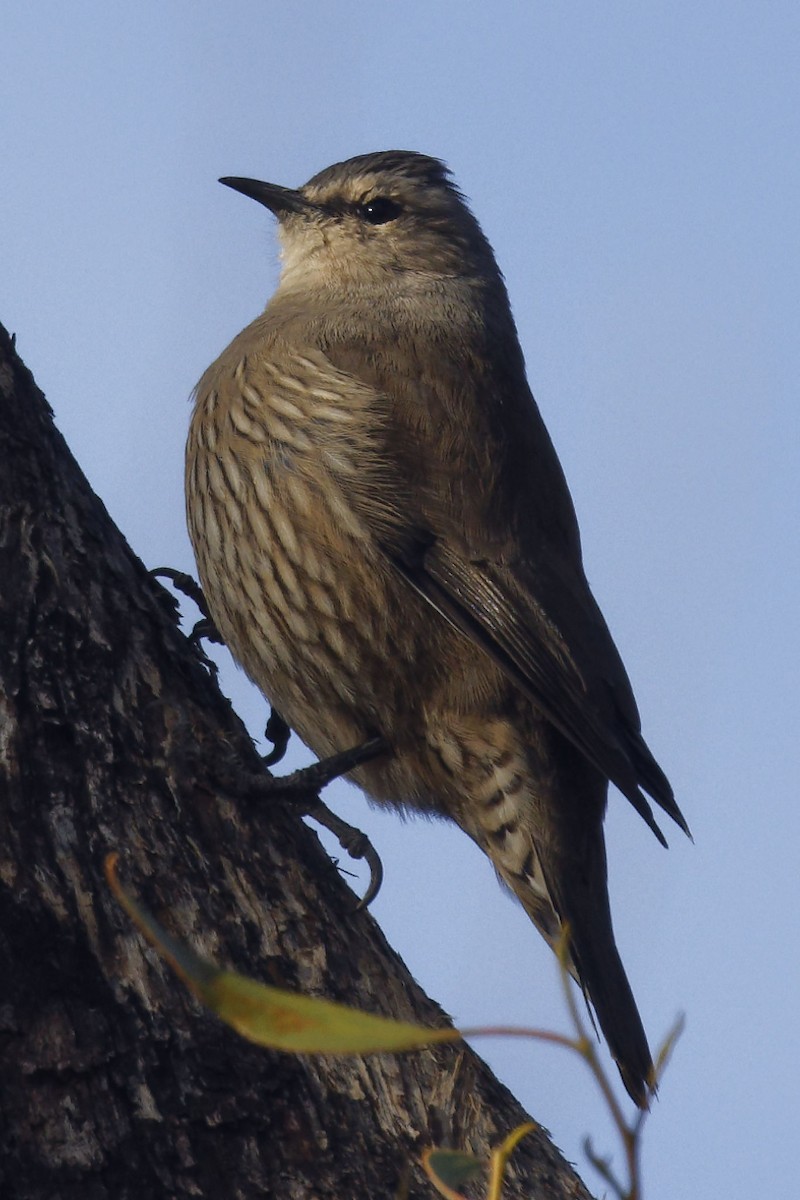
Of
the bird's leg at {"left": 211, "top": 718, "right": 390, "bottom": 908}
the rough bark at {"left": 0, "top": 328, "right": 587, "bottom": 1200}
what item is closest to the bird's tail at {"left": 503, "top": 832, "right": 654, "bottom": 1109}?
the bird's leg at {"left": 211, "top": 718, "right": 390, "bottom": 908}

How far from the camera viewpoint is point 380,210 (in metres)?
5.33

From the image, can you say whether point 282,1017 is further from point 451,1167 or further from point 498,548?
point 498,548

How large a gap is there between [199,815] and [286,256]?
3065 mm

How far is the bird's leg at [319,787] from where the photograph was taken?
2.80m

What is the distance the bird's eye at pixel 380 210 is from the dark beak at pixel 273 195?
0.65ft

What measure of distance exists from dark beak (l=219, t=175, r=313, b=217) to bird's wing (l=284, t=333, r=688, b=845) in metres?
1.24

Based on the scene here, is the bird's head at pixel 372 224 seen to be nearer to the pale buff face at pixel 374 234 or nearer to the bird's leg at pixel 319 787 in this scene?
the pale buff face at pixel 374 234

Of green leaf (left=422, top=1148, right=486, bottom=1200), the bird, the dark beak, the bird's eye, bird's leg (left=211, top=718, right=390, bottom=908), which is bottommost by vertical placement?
green leaf (left=422, top=1148, right=486, bottom=1200)

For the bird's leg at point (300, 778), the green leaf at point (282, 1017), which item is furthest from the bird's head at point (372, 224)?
the green leaf at point (282, 1017)

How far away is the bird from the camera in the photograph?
3.79 m

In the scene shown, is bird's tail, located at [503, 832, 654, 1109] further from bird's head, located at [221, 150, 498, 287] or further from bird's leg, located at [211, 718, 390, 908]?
bird's head, located at [221, 150, 498, 287]

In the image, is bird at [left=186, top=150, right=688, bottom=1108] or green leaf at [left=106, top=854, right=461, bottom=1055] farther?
bird at [left=186, top=150, right=688, bottom=1108]

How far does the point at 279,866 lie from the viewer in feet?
8.99

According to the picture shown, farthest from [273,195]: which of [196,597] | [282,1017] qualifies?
[282,1017]
